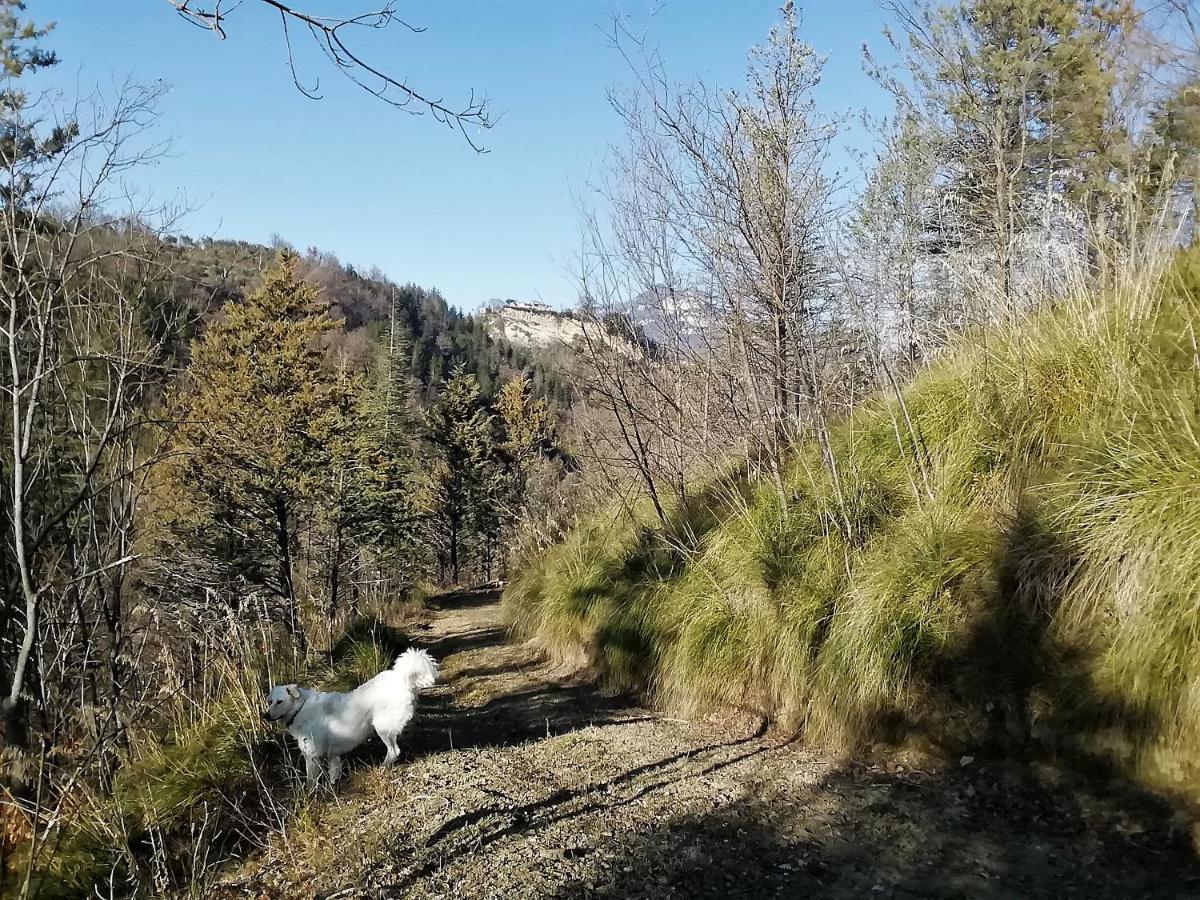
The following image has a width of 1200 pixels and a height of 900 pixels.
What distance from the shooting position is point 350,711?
3975mm

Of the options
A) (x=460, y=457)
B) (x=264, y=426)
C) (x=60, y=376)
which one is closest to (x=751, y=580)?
(x=60, y=376)

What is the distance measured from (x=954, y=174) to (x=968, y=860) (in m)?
7.82

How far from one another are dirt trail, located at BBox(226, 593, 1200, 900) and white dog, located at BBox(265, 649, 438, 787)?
0.66 ft

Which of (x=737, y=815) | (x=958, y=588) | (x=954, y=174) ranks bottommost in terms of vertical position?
(x=737, y=815)

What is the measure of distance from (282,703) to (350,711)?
1.13 ft

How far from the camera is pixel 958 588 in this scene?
3482mm

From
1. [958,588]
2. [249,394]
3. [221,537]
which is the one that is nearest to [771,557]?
[958,588]

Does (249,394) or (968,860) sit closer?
(968,860)

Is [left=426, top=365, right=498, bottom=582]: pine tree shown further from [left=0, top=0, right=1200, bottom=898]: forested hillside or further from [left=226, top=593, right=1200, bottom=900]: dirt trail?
[left=226, top=593, right=1200, bottom=900]: dirt trail

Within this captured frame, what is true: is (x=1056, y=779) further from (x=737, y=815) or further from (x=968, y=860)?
(x=737, y=815)

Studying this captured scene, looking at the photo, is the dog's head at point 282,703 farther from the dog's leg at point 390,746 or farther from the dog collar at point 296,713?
the dog's leg at point 390,746

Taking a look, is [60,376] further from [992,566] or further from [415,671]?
[992,566]

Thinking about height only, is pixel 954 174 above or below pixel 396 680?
above

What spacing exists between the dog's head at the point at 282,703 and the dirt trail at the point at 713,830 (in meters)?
0.49
